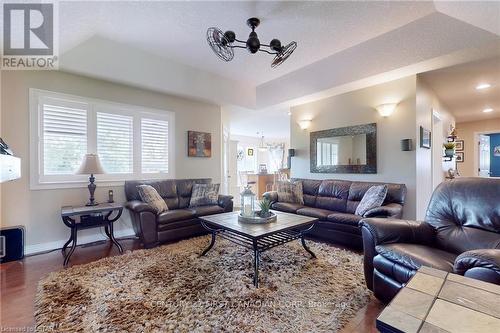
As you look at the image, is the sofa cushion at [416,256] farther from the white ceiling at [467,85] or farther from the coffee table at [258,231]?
the white ceiling at [467,85]

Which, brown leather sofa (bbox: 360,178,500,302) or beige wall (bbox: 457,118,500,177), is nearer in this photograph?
brown leather sofa (bbox: 360,178,500,302)

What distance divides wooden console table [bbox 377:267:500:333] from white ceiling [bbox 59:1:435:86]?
2.82m

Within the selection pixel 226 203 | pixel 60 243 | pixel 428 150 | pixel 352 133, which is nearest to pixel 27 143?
pixel 60 243

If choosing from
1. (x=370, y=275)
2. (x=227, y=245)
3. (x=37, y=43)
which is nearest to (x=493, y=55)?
(x=370, y=275)

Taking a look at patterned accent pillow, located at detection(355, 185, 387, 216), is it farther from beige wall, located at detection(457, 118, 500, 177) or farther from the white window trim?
beige wall, located at detection(457, 118, 500, 177)

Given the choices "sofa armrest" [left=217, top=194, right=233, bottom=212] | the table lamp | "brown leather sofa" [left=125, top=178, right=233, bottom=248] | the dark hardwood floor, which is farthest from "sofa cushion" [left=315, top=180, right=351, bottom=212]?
the table lamp

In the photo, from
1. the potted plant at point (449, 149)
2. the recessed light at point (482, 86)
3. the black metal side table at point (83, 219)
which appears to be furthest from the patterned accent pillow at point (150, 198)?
the potted plant at point (449, 149)

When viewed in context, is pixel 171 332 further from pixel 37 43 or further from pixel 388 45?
pixel 388 45

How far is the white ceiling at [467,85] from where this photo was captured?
3395 mm

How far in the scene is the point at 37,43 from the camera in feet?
9.02

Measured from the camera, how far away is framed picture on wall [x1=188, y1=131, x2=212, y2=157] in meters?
4.80

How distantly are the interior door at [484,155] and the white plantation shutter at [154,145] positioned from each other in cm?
880

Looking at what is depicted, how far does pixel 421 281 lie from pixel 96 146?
420cm

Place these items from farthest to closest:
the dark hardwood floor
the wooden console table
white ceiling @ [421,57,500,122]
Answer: white ceiling @ [421,57,500,122], the dark hardwood floor, the wooden console table
